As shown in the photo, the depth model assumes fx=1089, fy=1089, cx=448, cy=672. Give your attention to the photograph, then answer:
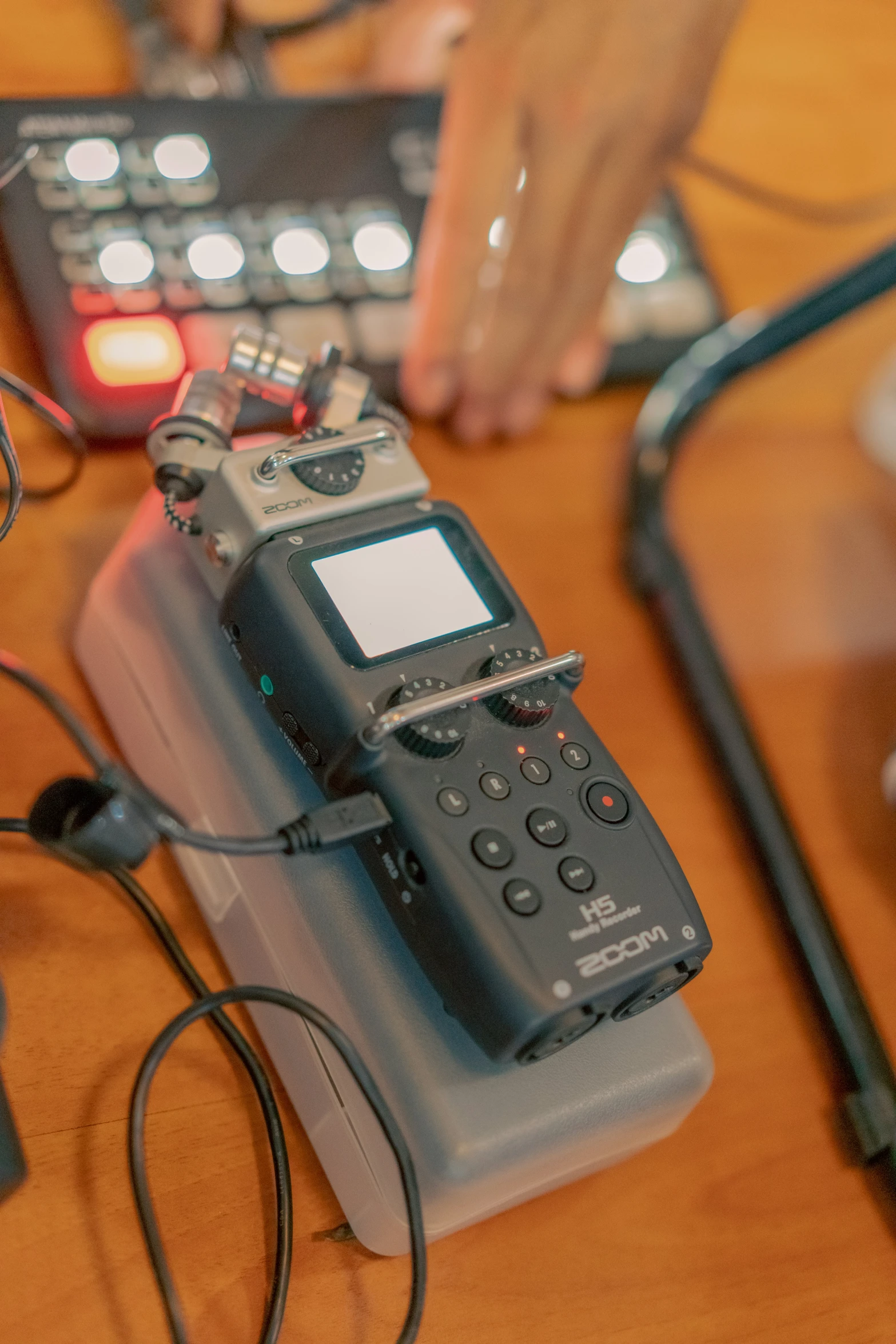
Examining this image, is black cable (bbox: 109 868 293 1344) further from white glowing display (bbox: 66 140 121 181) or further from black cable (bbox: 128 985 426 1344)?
white glowing display (bbox: 66 140 121 181)

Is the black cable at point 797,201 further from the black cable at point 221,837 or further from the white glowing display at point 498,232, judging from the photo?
the black cable at point 221,837

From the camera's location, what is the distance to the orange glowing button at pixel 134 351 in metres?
0.55

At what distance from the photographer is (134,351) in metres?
0.55

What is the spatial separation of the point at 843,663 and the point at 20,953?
47cm

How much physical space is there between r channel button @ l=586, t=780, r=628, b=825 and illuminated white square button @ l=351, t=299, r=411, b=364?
0.32 m

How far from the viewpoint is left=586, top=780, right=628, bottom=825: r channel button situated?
0.39 m

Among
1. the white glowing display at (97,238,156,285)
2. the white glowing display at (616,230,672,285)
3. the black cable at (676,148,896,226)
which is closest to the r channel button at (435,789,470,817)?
the white glowing display at (97,238,156,285)

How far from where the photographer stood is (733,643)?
64cm

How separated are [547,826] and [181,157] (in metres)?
0.45

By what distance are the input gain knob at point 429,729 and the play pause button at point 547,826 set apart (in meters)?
0.04

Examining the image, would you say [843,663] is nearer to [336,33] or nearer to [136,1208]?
[136,1208]

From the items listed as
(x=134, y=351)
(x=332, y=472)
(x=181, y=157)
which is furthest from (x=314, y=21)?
(x=332, y=472)

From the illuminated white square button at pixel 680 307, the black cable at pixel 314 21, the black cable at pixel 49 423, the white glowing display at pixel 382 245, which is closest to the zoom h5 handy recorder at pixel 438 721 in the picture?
the black cable at pixel 49 423

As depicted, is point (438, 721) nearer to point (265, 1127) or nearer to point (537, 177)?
point (265, 1127)
